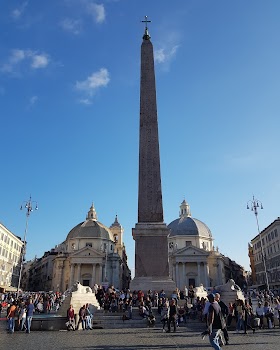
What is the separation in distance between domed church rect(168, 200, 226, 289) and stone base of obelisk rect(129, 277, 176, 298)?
4466 centimetres

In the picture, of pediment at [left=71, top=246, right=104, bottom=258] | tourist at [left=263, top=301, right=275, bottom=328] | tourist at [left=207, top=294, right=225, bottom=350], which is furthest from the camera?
pediment at [left=71, top=246, right=104, bottom=258]

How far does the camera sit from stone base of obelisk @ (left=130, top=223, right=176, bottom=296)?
613 inches

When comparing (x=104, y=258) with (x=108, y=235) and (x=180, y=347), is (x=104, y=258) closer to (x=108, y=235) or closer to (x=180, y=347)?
(x=108, y=235)

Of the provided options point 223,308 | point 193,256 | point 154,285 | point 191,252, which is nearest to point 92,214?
point 191,252

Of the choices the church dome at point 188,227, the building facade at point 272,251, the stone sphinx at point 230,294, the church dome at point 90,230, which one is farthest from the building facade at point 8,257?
the stone sphinx at point 230,294

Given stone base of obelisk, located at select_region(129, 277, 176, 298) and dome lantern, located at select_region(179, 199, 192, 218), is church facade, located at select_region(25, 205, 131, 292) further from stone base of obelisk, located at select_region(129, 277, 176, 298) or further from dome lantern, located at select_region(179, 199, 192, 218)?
stone base of obelisk, located at select_region(129, 277, 176, 298)

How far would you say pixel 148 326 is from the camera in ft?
42.6

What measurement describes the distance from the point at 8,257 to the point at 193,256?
31486 millimetres

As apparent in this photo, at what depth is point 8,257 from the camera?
5653 centimetres

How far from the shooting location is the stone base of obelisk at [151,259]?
51.1 feet

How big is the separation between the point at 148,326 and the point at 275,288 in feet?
152

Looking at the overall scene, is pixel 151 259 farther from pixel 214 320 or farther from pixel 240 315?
pixel 214 320

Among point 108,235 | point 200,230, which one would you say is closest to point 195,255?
point 200,230

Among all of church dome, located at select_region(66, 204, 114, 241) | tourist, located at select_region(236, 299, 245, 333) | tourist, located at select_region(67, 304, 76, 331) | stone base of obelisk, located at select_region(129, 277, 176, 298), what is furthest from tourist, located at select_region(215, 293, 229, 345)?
church dome, located at select_region(66, 204, 114, 241)
